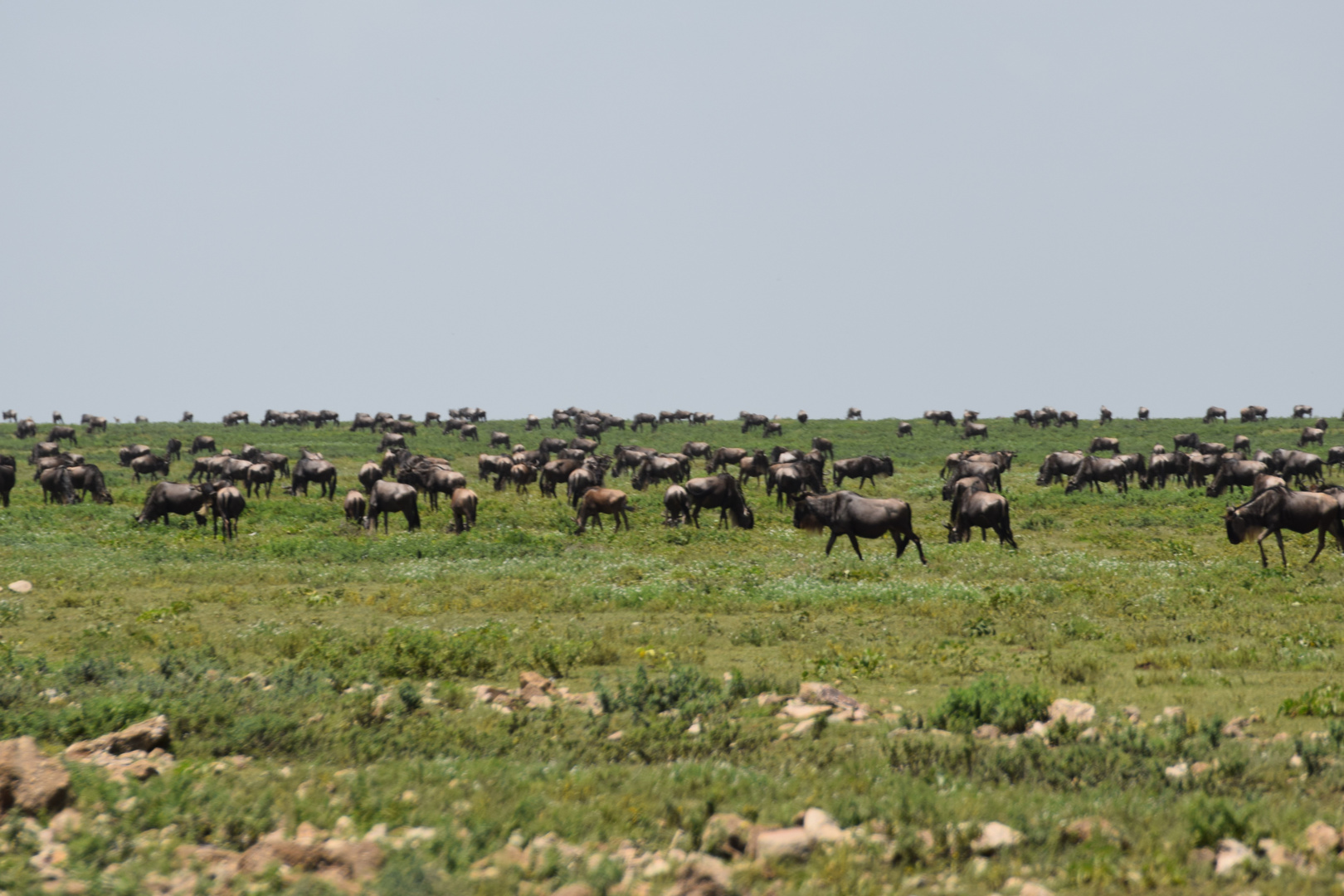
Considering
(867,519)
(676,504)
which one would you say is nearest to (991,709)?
(867,519)

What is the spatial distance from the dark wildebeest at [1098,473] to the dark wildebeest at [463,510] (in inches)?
1081

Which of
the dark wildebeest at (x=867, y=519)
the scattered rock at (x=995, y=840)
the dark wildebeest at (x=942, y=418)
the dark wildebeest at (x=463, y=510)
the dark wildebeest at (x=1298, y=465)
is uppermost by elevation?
the dark wildebeest at (x=942, y=418)

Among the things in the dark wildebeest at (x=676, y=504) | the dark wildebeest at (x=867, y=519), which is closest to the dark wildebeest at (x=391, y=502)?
the dark wildebeest at (x=676, y=504)

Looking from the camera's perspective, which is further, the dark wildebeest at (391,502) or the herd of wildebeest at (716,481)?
the dark wildebeest at (391,502)

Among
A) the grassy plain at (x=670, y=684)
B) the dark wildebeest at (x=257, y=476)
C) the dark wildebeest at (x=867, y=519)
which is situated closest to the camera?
the grassy plain at (x=670, y=684)

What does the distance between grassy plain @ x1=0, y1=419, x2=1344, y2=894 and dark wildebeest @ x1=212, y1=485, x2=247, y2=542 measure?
139 centimetres

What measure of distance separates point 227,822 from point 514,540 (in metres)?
22.1

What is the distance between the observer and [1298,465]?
148 feet

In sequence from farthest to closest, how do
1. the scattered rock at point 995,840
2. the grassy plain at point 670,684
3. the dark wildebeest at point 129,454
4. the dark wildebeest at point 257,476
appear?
the dark wildebeest at point 129,454
the dark wildebeest at point 257,476
the grassy plain at point 670,684
the scattered rock at point 995,840

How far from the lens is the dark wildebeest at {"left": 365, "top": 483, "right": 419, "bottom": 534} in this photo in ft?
105

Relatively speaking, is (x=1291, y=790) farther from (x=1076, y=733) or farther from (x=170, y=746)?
(x=170, y=746)

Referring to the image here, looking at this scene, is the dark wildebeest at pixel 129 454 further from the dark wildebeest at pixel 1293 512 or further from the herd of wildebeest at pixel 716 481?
the dark wildebeest at pixel 1293 512

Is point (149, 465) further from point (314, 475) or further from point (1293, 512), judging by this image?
point (1293, 512)

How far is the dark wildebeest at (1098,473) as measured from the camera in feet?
147
